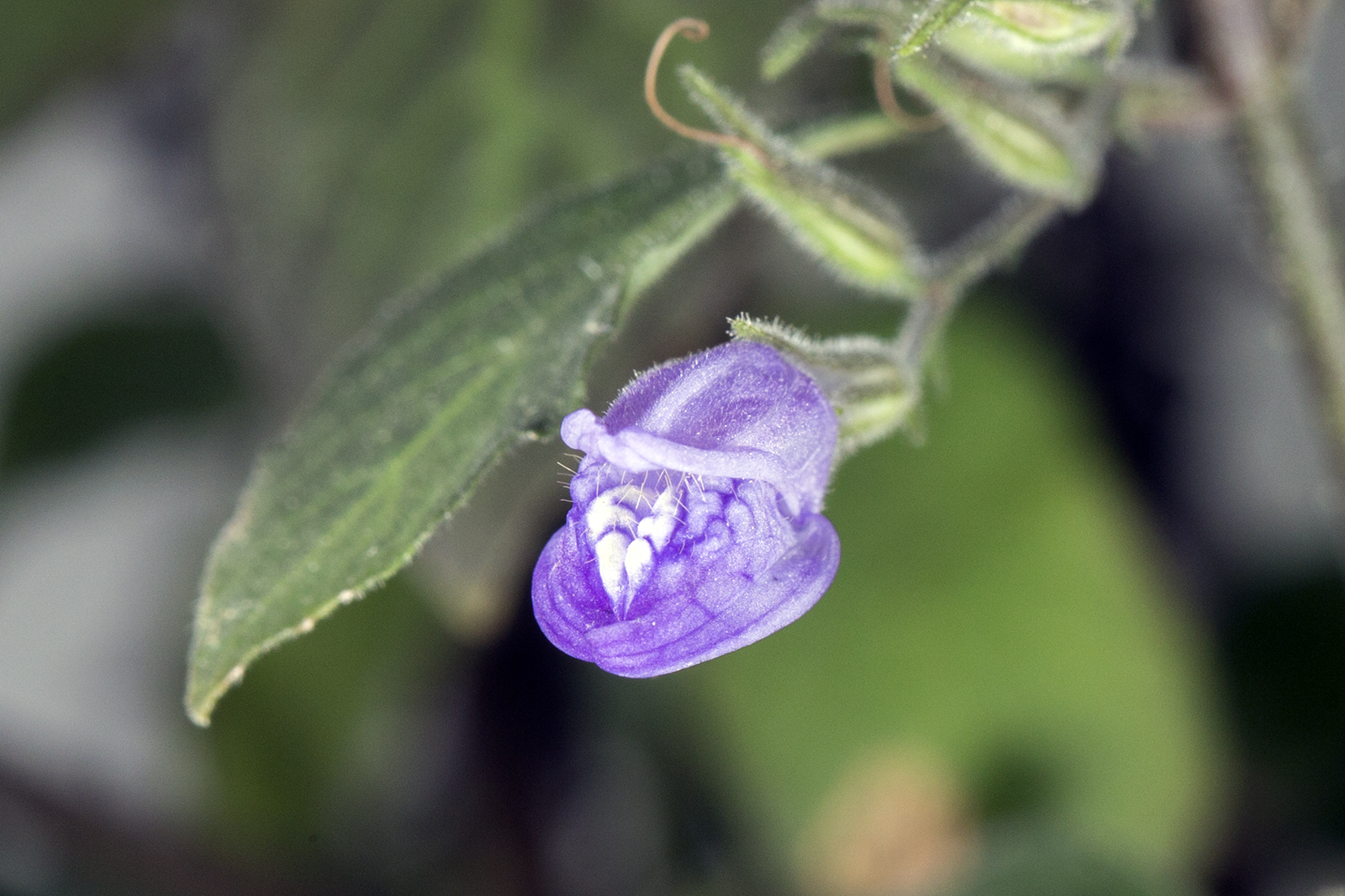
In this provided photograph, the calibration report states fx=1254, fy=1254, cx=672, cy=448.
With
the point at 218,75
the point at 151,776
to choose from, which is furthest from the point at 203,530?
the point at 218,75

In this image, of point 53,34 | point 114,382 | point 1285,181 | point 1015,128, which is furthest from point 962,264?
point 114,382

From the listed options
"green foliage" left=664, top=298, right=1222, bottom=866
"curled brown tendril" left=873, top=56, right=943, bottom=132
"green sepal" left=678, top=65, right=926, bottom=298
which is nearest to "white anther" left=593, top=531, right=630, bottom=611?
"green sepal" left=678, top=65, right=926, bottom=298

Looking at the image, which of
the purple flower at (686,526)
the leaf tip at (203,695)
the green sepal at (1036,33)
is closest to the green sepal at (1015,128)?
the green sepal at (1036,33)

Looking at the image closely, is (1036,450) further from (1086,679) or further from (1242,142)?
(1242,142)

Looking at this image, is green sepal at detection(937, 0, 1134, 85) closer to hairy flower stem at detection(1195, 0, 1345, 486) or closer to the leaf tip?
hairy flower stem at detection(1195, 0, 1345, 486)

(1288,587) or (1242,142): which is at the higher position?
(1242,142)

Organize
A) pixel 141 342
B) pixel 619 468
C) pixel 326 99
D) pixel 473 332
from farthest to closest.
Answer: pixel 141 342, pixel 326 99, pixel 473 332, pixel 619 468
